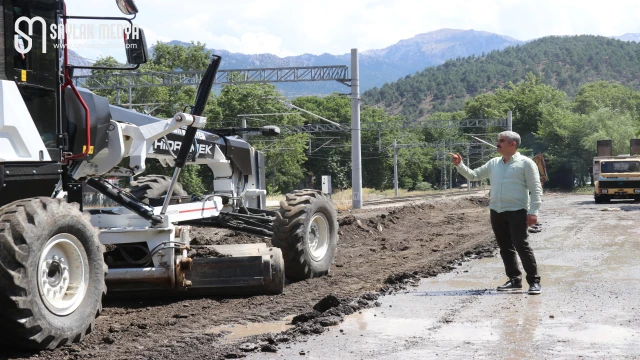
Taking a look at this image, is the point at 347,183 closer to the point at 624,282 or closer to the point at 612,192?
the point at 612,192

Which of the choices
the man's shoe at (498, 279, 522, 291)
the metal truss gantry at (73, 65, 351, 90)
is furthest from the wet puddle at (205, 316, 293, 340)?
the metal truss gantry at (73, 65, 351, 90)

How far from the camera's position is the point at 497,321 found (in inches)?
318

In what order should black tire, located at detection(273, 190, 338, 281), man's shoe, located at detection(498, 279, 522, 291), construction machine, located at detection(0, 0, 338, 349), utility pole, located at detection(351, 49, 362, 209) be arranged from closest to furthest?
construction machine, located at detection(0, 0, 338, 349)
man's shoe, located at detection(498, 279, 522, 291)
black tire, located at detection(273, 190, 338, 281)
utility pole, located at detection(351, 49, 362, 209)

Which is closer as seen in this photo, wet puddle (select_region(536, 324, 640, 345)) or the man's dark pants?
wet puddle (select_region(536, 324, 640, 345))

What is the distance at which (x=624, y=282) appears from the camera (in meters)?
10.7

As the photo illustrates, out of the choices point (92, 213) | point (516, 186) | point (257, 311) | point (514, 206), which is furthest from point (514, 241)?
point (92, 213)

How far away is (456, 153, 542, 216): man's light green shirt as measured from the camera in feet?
32.7

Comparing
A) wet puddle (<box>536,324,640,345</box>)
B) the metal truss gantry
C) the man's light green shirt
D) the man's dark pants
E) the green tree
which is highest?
the green tree

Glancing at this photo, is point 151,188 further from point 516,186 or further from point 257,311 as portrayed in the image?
point 516,186

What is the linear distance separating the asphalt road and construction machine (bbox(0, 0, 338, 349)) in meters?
1.71

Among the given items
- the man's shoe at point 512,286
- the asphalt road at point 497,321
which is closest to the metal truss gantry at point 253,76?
the asphalt road at point 497,321

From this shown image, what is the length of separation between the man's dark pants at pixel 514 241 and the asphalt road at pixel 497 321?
32 centimetres

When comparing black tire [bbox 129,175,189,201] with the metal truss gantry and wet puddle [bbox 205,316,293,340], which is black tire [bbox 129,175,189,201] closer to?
wet puddle [bbox 205,316,293,340]

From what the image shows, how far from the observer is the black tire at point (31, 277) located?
6.11 m
